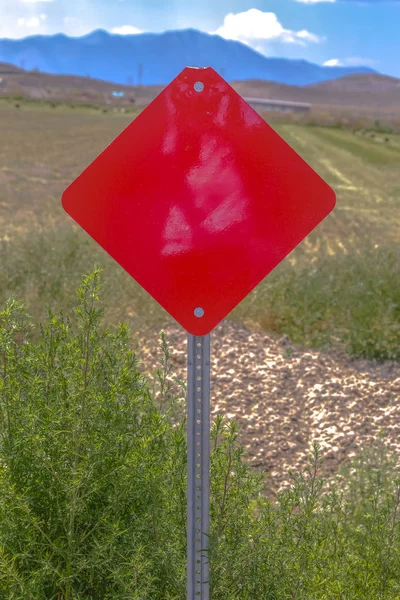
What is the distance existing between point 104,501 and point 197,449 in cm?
45

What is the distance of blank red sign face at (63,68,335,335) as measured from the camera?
217 cm

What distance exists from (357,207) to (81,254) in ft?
45.5

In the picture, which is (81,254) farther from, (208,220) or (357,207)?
(357,207)

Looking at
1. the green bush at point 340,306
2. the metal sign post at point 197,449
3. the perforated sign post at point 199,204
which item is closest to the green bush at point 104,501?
the metal sign post at point 197,449

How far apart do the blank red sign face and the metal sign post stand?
76 millimetres

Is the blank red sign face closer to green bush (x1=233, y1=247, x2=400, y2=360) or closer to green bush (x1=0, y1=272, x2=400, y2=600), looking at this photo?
green bush (x1=0, y1=272, x2=400, y2=600)

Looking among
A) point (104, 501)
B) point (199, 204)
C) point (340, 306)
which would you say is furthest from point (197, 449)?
point (340, 306)

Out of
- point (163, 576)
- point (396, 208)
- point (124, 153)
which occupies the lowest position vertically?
point (163, 576)

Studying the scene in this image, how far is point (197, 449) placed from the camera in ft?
7.33

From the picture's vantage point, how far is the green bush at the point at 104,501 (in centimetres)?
237

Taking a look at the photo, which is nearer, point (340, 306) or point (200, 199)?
point (200, 199)

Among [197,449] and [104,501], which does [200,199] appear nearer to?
[197,449]

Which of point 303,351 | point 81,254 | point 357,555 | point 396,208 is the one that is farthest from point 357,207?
point 357,555

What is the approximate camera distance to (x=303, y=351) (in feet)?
20.6
